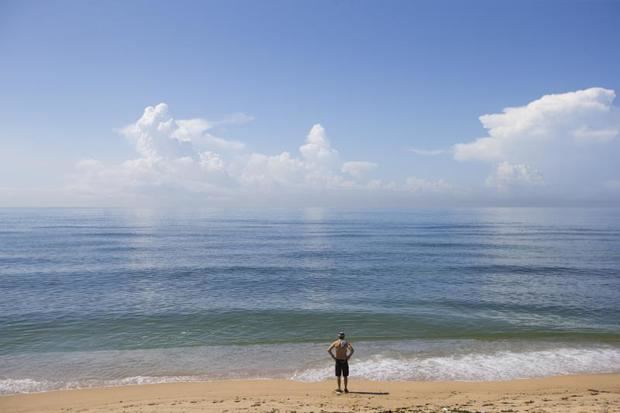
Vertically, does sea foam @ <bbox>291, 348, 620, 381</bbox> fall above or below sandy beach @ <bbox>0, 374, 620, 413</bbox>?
below

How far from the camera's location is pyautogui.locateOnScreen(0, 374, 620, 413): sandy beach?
46.2 ft

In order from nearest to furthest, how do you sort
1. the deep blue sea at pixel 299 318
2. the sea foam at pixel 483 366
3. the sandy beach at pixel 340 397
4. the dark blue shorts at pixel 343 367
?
1. the sandy beach at pixel 340 397
2. the dark blue shorts at pixel 343 367
3. the sea foam at pixel 483 366
4. the deep blue sea at pixel 299 318

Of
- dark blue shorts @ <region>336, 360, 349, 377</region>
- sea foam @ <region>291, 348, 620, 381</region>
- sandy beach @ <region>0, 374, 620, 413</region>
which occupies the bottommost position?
sea foam @ <region>291, 348, 620, 381</region>

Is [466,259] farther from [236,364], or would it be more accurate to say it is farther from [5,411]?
[5,411]

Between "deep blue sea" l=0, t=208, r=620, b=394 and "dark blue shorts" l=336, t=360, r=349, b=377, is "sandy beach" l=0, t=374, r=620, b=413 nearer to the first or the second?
"dark blue shorts" l=336, t=360, r=349, b=377

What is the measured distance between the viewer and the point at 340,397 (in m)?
15.5

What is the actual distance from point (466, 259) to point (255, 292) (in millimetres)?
32310

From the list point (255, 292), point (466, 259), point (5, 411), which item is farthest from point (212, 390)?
point (466, 259)

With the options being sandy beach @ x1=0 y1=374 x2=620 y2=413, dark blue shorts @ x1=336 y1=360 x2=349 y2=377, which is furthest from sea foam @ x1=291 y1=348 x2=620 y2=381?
dark blue shorts @ x1=336 y1=360 x2=349 y2=377

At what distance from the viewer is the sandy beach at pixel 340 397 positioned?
554 inches

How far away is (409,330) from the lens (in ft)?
83.7

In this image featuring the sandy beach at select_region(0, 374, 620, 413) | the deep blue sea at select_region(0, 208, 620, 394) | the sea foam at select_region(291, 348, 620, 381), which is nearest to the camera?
the sandy beach at select_region(0, 374, 620, 413)

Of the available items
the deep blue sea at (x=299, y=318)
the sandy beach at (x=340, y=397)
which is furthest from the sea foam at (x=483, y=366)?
the sandy beach at (x=340, y=397)

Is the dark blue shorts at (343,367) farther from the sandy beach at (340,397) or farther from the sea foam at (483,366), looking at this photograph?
the sea foam at (483,366)
